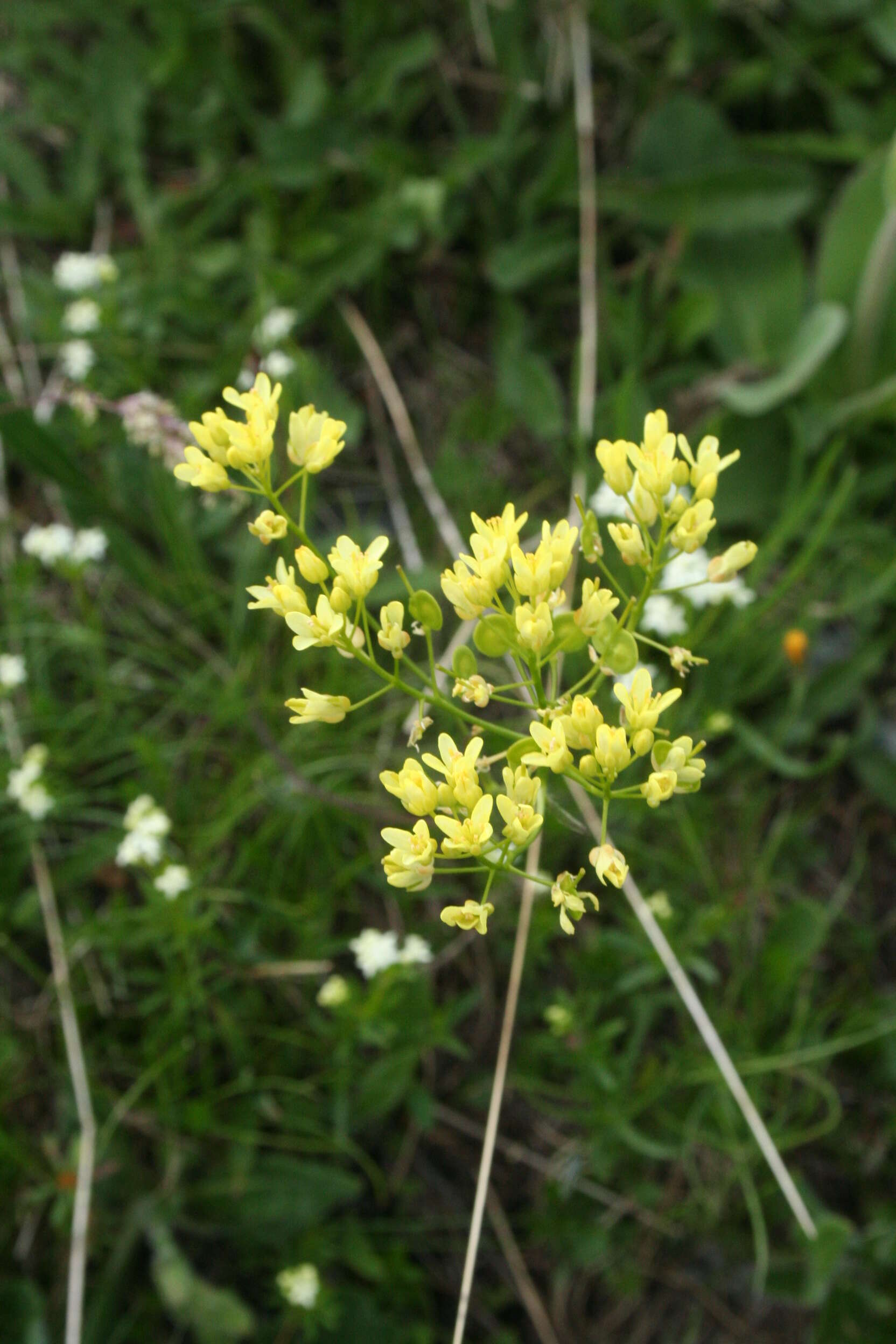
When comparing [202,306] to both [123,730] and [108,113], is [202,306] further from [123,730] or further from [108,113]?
[123,730]

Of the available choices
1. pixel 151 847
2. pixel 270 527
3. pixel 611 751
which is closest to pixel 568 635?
pixel 611 751

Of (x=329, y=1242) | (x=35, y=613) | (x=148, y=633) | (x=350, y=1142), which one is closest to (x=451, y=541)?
(x=148, y=633)

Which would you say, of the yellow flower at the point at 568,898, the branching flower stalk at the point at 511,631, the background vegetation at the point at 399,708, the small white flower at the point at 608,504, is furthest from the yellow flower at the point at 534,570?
the small white flower at the point at 608,504

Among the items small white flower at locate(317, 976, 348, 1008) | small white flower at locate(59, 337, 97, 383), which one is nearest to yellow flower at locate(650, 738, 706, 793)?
small white flower at locate(317, 976, 348, 1008)

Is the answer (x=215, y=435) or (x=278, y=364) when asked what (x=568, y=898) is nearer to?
(x=215, y=435)

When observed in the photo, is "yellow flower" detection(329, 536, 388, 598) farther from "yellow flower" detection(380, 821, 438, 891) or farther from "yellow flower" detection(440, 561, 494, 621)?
"yellow flower" detection(380, 821, 438, 891)

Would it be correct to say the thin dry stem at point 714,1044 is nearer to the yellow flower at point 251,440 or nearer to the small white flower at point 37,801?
the yellow flower at point 251,440
